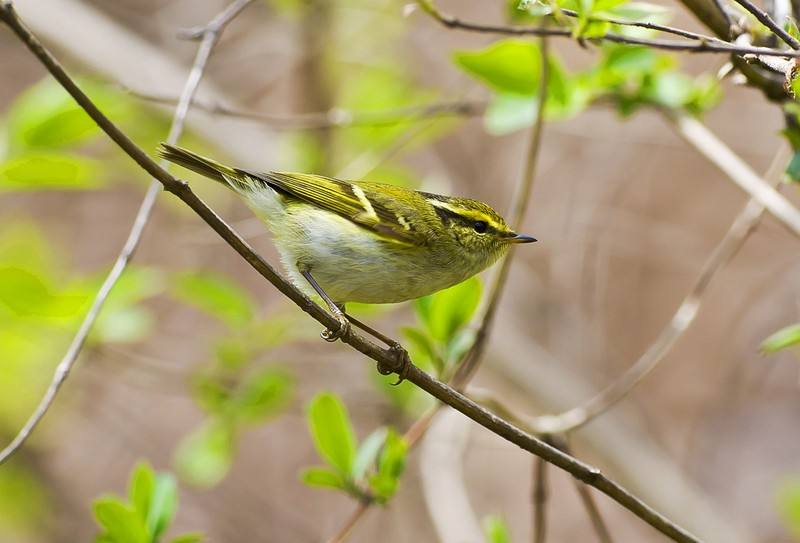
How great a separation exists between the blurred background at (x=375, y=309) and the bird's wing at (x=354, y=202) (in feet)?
1.60

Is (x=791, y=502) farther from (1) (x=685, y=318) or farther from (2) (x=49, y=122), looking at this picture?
(2) (x=49, y=122)

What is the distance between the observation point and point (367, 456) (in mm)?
2428

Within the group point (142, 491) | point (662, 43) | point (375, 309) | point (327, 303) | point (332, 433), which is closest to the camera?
point (662, 43)

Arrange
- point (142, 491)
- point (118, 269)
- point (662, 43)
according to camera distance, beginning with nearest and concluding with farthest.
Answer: point (662, 43), point (118, 269), point (142, 491)

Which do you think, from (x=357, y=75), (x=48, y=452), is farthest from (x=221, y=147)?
(x=48, y=452)

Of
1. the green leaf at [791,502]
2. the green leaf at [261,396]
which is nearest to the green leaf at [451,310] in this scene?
the green leaf at [261,396]

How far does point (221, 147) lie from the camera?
4734 millimetres

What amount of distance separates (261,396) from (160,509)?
1.14 metres

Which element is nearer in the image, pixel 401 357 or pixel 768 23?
pixel 768 23

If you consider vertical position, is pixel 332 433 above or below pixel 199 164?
below

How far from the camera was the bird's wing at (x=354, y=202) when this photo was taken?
277 centimetres

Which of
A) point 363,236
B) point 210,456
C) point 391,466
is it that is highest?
point 363,236

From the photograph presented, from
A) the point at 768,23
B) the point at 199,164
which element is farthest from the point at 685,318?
the point at 199,164

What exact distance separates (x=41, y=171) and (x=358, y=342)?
1450 mm
